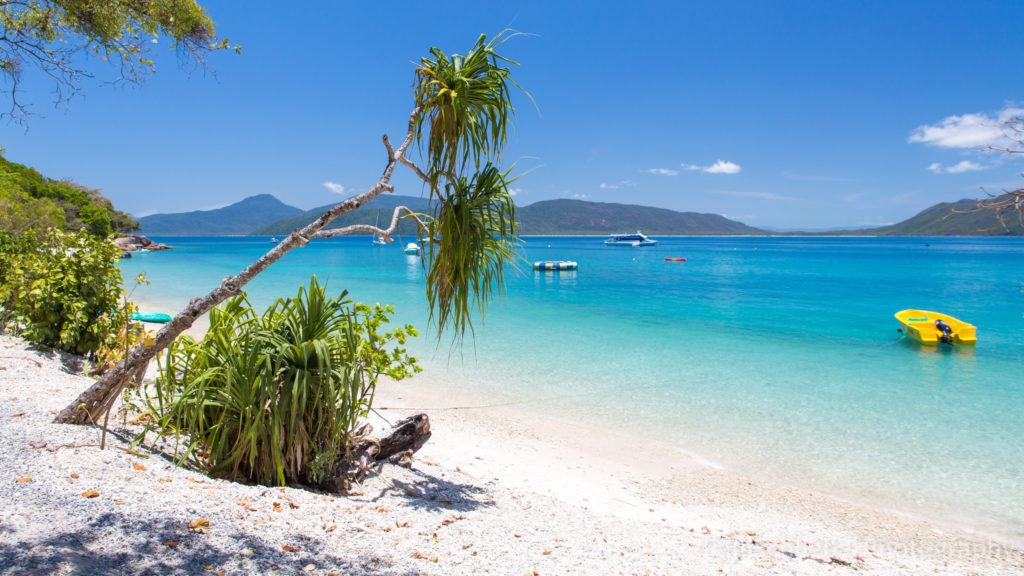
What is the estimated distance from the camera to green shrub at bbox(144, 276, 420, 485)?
3605 millimetres

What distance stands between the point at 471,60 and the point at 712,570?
396cm

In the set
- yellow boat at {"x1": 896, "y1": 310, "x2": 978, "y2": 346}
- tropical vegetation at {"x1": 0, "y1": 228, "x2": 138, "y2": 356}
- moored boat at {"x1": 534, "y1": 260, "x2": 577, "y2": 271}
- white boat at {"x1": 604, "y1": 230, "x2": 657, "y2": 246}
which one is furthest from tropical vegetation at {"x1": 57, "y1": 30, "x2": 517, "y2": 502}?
white boat at {"x1": 604, "y1": 230, "x2": 657, "y2": 246}

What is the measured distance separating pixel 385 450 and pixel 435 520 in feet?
4.16

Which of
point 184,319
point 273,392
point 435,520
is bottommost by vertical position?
point 435,520

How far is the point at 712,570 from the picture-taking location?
350 centimetres

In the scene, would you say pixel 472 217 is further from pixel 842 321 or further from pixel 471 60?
pixel 842 321

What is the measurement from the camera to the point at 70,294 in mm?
6617

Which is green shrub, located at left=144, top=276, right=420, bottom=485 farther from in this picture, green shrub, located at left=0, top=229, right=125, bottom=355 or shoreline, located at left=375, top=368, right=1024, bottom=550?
green shrub, located at left=0, top=229, right=125, bottom=355

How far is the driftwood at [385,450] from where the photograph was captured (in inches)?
160

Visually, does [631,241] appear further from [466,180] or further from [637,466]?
[466,180]

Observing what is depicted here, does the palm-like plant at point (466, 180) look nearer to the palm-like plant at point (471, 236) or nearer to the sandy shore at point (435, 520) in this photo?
the palm-like plant at point (471, 236)

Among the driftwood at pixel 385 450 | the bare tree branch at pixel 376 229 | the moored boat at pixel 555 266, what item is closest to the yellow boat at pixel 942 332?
the driftwood at pixel 385 450

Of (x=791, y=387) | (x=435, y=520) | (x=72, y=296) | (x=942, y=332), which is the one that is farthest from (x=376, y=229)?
(x=942, y=332)

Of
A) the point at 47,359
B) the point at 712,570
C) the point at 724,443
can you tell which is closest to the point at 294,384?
the point at 712,570
